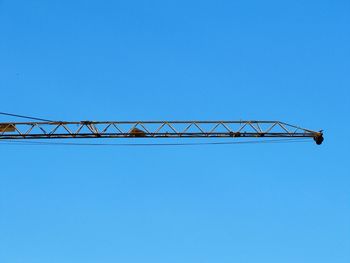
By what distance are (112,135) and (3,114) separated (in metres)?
7.32

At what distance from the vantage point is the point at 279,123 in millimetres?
42312

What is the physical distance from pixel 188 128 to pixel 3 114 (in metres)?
12.0

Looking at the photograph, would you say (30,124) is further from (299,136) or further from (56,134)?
(299,136)

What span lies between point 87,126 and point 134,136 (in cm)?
305

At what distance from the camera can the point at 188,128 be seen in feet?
137

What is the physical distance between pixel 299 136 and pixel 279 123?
153 centimetres

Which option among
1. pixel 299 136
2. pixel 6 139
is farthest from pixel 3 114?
pixel 299 136

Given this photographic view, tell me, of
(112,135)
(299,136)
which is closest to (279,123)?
(299,136)

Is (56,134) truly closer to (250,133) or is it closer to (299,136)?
(250,133)

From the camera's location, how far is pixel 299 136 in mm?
42312

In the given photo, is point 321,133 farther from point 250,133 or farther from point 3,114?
point 3,114

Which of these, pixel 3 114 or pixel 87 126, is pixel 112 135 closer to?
pixel 87 126

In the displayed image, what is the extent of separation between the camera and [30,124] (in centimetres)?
4166

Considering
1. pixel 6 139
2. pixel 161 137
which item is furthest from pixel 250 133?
pixel 6 139
